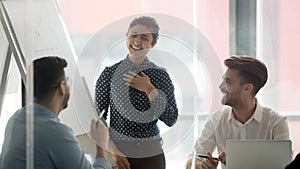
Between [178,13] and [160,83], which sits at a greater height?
[178,13]

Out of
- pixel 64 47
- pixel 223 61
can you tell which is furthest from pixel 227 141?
pixel 64 47

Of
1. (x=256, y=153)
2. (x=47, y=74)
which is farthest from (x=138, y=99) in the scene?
(x=256, y=153)

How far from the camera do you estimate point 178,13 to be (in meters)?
1.62

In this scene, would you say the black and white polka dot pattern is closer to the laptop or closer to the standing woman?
the standing woman

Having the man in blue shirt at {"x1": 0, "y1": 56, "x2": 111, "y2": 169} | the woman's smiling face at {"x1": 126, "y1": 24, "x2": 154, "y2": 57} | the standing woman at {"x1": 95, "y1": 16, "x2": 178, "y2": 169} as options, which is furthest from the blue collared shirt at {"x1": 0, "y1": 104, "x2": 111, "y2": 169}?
the woman's smiling face at {"x1": 126, "y1": 24, "x2": 154, "y2": 57}

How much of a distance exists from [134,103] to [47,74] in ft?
0.90

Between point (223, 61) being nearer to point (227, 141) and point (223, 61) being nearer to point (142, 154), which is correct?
point (227, 141)

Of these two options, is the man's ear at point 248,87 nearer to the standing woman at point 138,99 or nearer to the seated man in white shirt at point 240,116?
the seated man in white shirt at point 240,116

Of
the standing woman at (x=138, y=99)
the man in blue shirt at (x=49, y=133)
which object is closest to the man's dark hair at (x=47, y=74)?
the man in blue shirt at (x=49, y=133)

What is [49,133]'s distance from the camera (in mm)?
1528

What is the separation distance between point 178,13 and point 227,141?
417 millimetres

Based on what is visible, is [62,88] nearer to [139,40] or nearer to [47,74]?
[47,74]

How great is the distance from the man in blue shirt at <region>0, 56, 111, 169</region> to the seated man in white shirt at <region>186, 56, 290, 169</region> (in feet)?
1.07

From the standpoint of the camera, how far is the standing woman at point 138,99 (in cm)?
161
